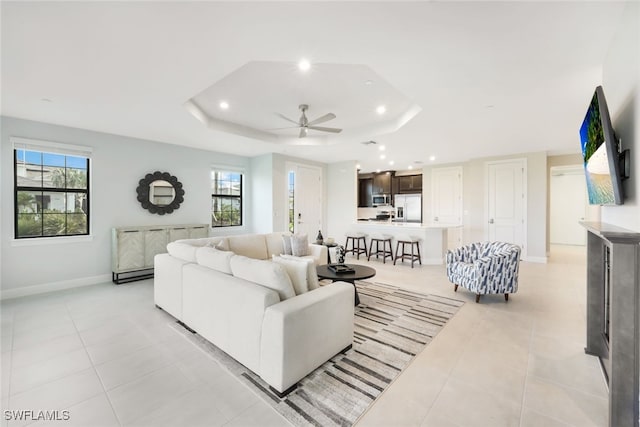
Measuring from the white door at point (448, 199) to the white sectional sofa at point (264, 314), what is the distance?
6.53 meters

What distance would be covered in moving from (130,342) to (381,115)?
4372mm

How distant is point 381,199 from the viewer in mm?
9461

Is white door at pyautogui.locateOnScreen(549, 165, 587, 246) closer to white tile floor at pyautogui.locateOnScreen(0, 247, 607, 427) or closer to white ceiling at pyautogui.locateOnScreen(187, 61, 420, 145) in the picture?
white tile floor at pyautogui.locateOnScreen(0, 247, 607, 427)

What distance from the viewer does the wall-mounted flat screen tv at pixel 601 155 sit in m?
1.75

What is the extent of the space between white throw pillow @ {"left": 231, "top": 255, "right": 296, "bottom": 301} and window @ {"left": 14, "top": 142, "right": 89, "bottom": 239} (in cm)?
405

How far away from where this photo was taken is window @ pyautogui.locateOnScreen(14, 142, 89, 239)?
13.5ft

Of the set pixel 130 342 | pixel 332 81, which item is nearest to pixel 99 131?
pixel 130 342

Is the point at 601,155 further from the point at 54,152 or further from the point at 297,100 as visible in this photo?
the point at 54,152

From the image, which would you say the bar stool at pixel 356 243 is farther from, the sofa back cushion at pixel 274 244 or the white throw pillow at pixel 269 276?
the white throw pillow at pixel 269 276

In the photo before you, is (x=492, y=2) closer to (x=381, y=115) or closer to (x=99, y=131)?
(x=381, y=115)

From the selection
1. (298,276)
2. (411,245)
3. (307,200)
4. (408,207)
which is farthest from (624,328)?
(408,207)

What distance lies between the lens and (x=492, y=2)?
1.79 meters

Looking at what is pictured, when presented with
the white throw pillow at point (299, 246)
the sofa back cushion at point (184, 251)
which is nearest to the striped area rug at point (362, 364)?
the sofa back cushion at point (184, 251)

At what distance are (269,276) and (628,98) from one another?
2.77 metres
